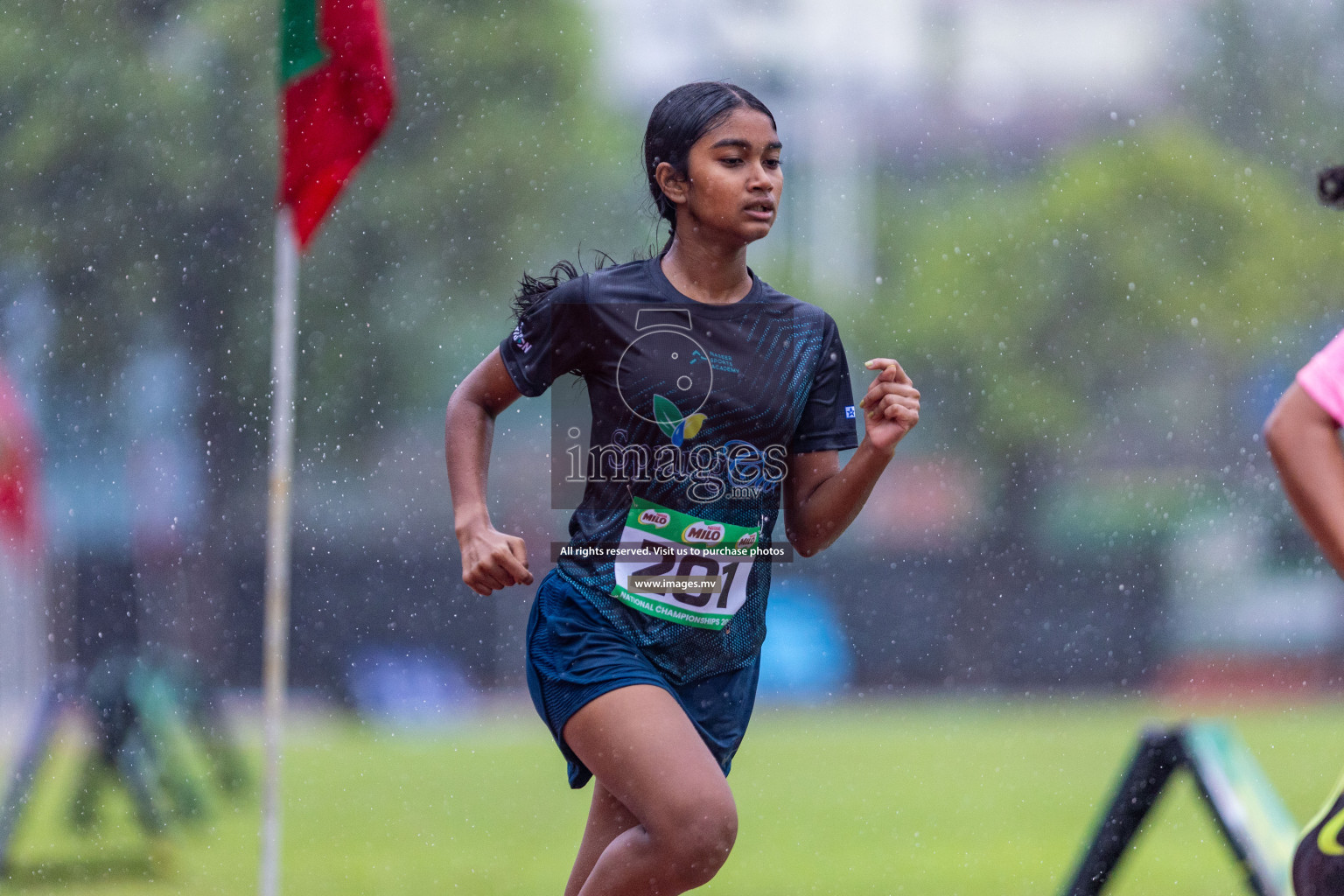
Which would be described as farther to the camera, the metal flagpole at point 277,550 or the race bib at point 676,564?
the metal flagpole at point 277,550

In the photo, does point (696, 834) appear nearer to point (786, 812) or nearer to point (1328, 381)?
point (1328, 381)

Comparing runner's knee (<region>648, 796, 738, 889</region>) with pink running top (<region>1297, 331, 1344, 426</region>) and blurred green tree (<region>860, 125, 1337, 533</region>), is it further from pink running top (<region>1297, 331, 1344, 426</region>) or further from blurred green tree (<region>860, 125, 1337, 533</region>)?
blurred green tree (<region>860, 125, 1337, 533</region>)

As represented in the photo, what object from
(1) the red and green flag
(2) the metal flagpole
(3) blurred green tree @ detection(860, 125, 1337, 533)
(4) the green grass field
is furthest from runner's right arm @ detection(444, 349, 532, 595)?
A: (3) blurred green tree @ detection(860, 125, 1337, 533)

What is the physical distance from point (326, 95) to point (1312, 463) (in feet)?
8.36

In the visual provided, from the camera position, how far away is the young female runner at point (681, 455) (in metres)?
2.17

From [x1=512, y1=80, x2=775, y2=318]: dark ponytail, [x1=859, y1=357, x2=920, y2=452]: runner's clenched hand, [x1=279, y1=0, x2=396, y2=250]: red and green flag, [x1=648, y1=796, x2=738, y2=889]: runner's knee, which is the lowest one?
[x1=648, y1=796, x2=738, y2=889]: runner's knee

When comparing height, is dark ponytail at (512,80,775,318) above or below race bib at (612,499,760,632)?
above

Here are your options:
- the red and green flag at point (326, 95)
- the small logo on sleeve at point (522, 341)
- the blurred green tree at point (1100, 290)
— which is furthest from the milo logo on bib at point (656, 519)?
the blurred green tree at point (1100, 290)

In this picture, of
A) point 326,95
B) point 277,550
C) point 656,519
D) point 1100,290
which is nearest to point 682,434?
point 656,519

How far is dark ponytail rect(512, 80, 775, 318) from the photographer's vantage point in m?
2.32

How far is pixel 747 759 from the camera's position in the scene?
8.23 meters

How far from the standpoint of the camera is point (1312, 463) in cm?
160

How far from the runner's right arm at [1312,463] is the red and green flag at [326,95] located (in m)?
2.33

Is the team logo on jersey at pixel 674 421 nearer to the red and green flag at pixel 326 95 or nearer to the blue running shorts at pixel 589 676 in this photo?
the blue running shorts at pixel 589 676
